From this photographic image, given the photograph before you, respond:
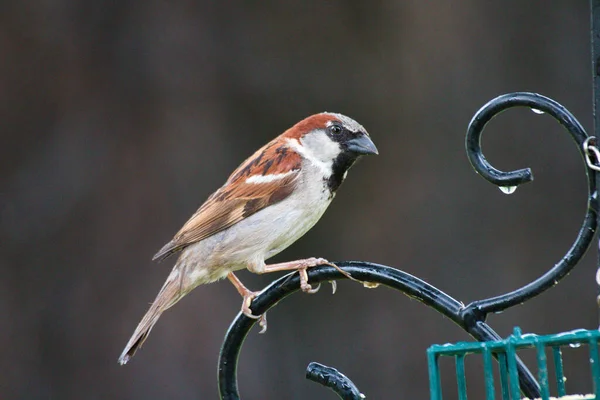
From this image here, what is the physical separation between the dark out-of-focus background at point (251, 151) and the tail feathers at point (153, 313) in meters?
1.61

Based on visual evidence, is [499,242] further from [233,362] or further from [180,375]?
[233,362]

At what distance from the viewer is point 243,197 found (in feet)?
9.29

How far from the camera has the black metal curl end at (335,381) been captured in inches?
72.9

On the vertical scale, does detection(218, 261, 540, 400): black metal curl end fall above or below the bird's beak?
below

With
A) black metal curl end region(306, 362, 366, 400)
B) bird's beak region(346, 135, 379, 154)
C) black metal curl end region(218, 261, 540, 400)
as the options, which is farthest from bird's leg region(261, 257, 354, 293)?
bird's beak region(346, 135, 379, 154)

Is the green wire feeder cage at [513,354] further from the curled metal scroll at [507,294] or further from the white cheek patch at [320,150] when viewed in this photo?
the white cheek patch at [320,150]

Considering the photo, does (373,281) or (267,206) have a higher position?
(267,206)

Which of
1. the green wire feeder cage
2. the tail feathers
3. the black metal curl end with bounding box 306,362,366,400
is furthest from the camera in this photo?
the tail feathers

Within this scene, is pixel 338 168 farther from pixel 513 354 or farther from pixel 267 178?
pixel 513 354

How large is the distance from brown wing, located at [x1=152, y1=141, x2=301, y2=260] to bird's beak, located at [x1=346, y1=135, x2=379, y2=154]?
0.18m

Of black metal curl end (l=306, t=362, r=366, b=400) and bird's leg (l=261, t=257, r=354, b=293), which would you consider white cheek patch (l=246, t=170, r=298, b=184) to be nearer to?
bird's leg (l=261, t=257, r=354, b=293)

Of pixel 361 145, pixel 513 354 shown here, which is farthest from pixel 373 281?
pixel 361 145

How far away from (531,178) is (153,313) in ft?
4.74

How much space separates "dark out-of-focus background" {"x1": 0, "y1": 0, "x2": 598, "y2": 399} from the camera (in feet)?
14.4
